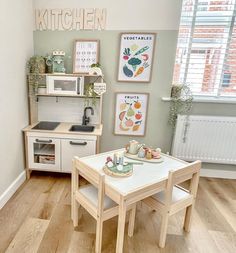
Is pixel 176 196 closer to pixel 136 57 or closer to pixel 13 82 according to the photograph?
pixel 136 57

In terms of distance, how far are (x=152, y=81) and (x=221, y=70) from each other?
36.0 inches

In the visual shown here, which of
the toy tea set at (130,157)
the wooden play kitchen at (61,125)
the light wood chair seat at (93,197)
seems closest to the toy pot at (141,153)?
the toy tea set at (130,157)

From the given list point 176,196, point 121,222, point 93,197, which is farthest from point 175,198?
point 93,197

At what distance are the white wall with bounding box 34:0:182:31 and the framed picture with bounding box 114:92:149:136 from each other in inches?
32.9

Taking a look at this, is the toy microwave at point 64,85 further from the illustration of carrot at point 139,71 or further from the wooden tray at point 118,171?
the wooden tray at point 118,171

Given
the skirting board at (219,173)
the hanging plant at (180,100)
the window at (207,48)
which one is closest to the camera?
the window at (207,48)

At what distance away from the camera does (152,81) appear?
8.84ft

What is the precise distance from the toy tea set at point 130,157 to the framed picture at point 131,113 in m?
0.89

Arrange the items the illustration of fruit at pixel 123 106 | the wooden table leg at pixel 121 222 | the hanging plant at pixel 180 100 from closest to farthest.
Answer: the wooden table leg at pixel 121 222 < the hanging plant at pixel 180 100 < the illustration of fruit at pixel 123 106

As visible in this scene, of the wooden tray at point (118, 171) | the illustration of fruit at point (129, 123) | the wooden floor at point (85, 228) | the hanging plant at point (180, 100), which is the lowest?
the wooden floor at point (85, 228)

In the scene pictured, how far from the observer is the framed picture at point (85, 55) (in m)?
2.61

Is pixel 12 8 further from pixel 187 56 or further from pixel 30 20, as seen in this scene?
pixel 187 56


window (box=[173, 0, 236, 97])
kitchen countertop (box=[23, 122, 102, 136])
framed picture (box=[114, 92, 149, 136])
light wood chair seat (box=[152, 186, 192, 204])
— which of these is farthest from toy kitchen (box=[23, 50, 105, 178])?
window (box=[173, 0, 236, 97])

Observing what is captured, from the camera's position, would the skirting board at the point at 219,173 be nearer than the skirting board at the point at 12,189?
No
